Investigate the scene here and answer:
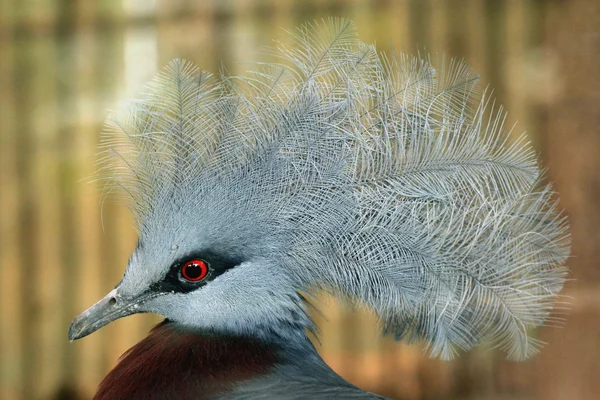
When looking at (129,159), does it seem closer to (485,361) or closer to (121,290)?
(121,290)

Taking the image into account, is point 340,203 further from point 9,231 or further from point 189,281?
point 9,231

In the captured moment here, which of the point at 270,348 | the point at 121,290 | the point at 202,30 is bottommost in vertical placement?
the point at 270,348

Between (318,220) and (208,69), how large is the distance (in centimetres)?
186

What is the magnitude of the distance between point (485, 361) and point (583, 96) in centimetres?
105

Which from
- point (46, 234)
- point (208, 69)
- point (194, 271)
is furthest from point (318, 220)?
point (46, 234)

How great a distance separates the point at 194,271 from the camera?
1.01 metres

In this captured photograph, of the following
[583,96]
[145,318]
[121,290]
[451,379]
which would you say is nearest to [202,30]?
[145,318]

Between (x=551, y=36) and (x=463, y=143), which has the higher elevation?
(x=551, y=36)

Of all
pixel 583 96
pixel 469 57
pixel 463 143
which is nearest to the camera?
pixel 463 143

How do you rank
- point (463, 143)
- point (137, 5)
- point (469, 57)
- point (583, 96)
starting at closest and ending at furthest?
point (463, 143) → point (583, 96) → point (469, 57) → point (137, 5)

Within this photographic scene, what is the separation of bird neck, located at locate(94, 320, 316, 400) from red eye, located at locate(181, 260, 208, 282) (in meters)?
0.08

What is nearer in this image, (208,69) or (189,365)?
(189,365)

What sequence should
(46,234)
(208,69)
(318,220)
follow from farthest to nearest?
(46,234) < (208,69) < (318,220)

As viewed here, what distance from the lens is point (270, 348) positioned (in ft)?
3.31
